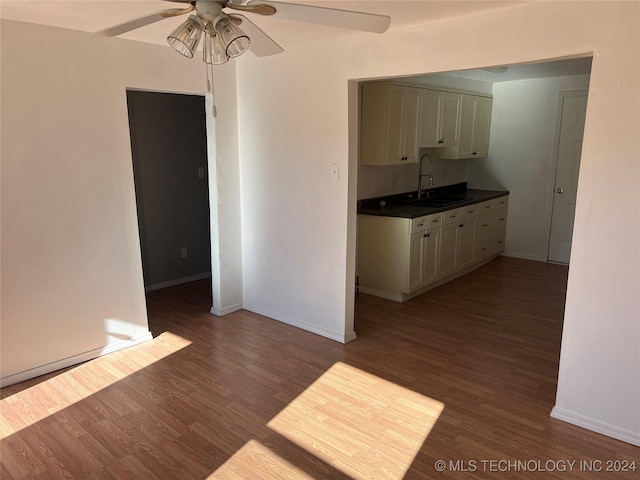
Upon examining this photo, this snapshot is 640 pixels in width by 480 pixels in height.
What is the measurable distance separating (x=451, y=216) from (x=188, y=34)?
3.92 m

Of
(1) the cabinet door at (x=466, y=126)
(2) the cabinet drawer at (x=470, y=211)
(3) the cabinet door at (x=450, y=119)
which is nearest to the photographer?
(3) the cabinet door at (x=450, y=119)

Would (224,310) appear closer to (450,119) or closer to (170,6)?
(170,6)

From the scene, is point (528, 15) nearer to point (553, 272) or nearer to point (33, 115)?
point (33, 115)

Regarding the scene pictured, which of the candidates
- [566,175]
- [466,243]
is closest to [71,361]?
[466,243]

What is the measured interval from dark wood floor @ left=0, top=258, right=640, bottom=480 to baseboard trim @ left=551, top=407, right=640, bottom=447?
40mm

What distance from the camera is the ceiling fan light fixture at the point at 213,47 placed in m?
1.73

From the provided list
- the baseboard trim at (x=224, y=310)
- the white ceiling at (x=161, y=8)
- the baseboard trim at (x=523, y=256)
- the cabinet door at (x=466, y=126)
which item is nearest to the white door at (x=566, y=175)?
the baseboard trim at (x=523, y=256)

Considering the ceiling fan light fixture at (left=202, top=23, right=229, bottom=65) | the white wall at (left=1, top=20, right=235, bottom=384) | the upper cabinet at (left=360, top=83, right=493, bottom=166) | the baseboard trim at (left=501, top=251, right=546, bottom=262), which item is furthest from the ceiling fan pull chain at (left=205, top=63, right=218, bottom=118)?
the baseboard trim at (left=501, top=251, right=546, bottom=262)

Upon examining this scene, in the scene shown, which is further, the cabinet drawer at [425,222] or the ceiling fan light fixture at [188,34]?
the cabinet drawer at [425,222]

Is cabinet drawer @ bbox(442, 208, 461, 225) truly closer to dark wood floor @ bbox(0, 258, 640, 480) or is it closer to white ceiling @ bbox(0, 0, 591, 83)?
dark wood floor @ bbox(0, 258, 640, 480)

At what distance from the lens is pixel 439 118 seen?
17.0 feet

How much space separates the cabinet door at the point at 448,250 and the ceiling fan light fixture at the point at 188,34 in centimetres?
372

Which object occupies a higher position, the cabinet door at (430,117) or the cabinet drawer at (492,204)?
the cabinet door at (430,117)

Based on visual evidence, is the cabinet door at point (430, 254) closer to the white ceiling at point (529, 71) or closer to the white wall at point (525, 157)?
the white ceiling at point (529, 71)
